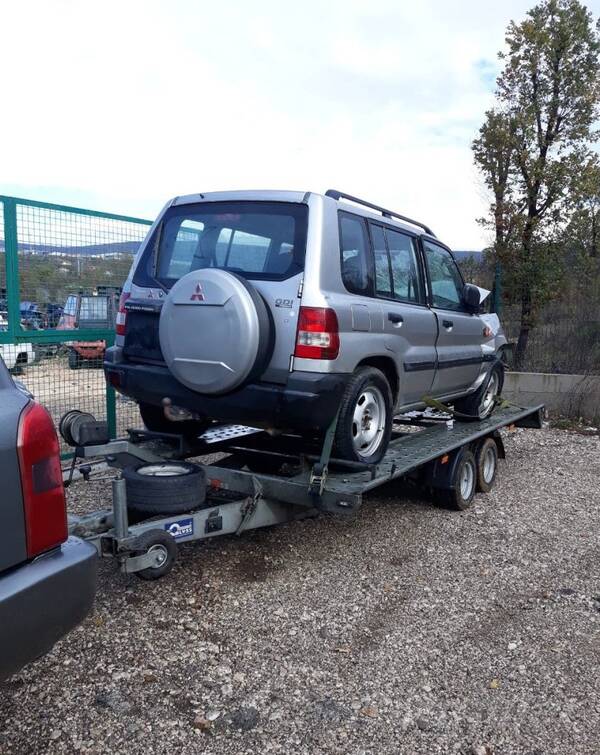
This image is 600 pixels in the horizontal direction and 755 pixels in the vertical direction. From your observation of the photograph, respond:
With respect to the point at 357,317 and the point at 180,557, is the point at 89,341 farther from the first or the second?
the point at 357,317

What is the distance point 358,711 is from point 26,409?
78.7 inches

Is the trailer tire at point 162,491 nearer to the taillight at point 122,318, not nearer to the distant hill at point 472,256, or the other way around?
the taillight at point 122,318

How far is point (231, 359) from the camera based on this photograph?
4.03 meters

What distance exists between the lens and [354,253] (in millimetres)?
4621

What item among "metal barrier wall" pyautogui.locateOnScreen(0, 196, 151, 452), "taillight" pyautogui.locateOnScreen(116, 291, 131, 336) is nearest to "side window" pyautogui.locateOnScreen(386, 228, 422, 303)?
"taillight" pyautogui.locateOnScreen(116, 291, 131, 336)

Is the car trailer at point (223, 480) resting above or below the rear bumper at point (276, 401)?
below

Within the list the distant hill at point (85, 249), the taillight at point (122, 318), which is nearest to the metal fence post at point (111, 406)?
the distant hill at point (85, 249)

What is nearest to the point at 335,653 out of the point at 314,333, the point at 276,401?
the point at 276,401

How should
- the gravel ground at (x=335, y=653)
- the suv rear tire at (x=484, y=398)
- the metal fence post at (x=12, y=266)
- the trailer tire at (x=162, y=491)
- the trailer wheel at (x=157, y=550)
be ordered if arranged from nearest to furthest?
the gravel ground at (x=335, y=653) → the trailer wheel at (x=157, y=550) → the trailer tire at (x=162, y=491) → the metal fence post at (x=12, y=266) → the suv rear tire at (x=484, y=398)

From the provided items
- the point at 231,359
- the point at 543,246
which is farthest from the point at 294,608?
the point at 543,246

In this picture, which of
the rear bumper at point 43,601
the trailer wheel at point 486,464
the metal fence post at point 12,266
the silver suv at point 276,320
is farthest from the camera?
the trailer wheel at point 486,464

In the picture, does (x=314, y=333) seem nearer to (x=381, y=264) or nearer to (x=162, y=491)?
(x=381, y=264)

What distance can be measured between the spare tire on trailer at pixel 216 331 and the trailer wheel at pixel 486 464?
3.09 meters

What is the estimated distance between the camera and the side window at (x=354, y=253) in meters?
4.48
